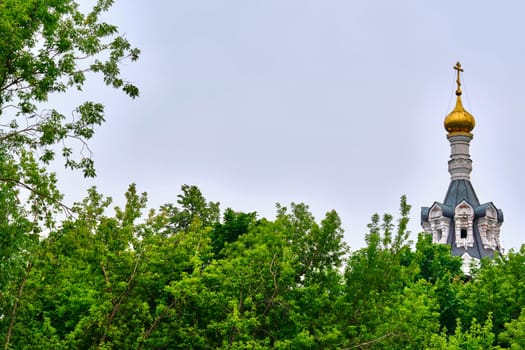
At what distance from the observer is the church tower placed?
218 ft

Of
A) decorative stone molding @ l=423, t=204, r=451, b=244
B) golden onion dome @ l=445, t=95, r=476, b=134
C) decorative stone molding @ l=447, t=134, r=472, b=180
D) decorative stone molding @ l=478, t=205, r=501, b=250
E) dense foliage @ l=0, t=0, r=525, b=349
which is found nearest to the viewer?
dense foliage @ l=0, t=0, r=525, b=349

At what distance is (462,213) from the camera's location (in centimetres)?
6694

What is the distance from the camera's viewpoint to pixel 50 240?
23375mm

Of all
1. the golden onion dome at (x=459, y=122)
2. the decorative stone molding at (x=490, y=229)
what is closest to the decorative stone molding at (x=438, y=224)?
the decorative stone molding at (x=490, y=229)

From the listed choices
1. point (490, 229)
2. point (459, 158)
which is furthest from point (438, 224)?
point (459, 158)

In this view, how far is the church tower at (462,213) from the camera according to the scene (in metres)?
66.3

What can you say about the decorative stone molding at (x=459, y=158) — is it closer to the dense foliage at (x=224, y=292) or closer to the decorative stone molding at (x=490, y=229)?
the decorative stone molding at (x=490, y=229)

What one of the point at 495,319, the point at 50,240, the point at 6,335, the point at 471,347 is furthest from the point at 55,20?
the point at 495,319

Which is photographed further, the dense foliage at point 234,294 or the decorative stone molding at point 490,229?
the decorative stone molding at point 490,229

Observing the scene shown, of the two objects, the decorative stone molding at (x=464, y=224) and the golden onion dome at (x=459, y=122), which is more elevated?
the golden onion dome at (x=459, y=122)

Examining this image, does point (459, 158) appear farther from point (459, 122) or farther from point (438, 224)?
point (438, 224)

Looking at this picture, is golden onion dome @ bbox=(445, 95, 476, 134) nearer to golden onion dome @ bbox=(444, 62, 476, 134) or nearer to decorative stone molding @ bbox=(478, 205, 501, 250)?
golden onion dome @ bbox=(444, 62, 476, 134)

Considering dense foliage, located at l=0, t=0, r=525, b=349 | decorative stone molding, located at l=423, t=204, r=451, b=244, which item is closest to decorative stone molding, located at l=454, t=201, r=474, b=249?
decorative stone molding, located at l=423, t=204, r=451, b=244

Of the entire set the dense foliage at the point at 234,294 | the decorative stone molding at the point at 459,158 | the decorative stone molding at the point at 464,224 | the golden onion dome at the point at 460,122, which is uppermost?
the golden onion dome at the point at 460,122
